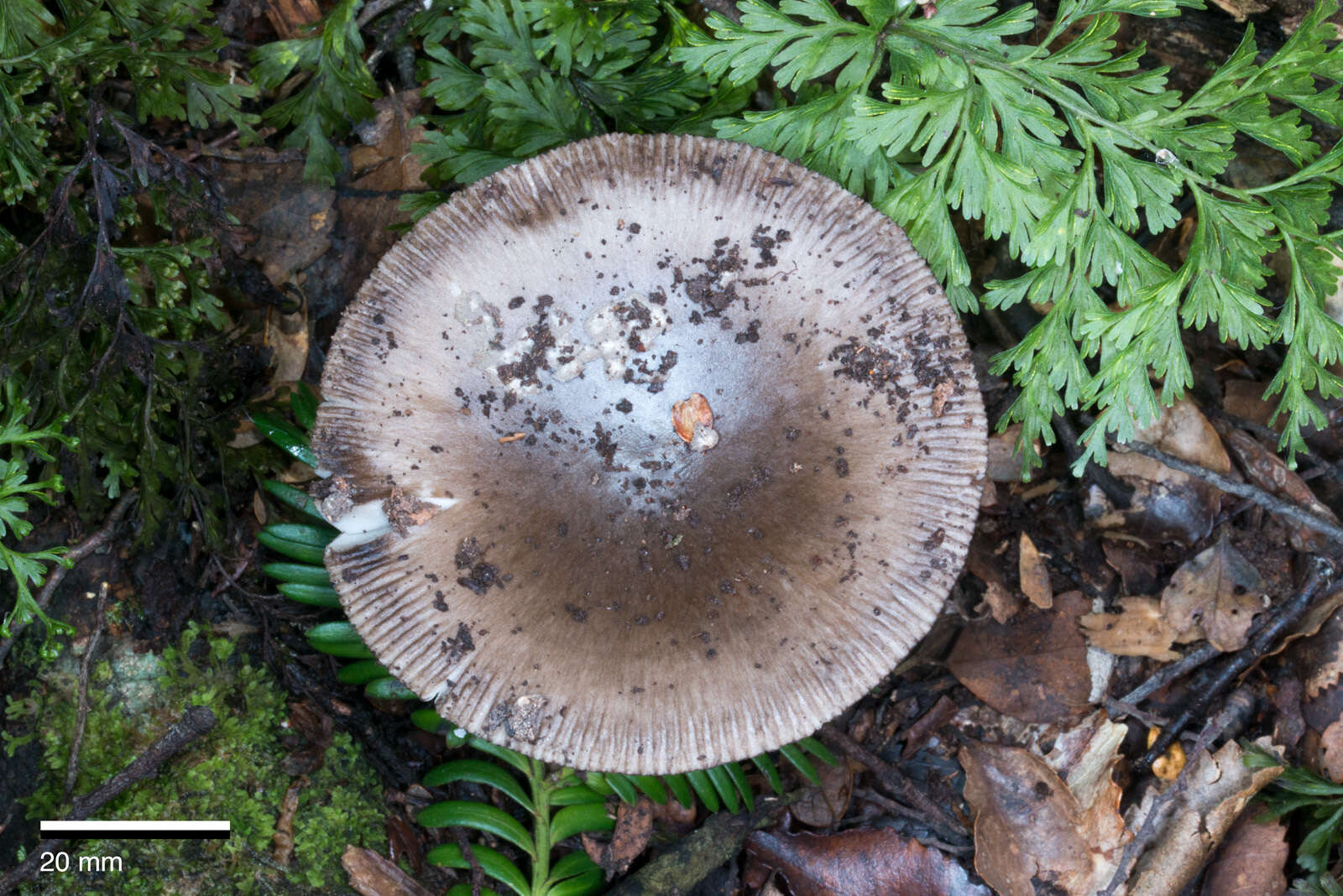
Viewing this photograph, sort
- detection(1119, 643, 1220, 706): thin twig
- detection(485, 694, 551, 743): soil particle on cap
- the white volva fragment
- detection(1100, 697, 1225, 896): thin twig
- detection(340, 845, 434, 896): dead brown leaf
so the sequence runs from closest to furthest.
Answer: detection(485, 694, 551, 743): soil particle on cap < the white volva fragment < detection(340, 845, 434, 896): dead brown leaf < detection(1100, 697, 1225, 896): thin twig < detection(1119, 643, 1220, 706): thin twig

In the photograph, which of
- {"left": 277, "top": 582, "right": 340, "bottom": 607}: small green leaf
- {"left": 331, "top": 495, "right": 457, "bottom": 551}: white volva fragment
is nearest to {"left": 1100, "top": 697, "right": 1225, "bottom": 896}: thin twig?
{"left": 331, "top": 495, "right": 457, "bottom": 551}: white volva fragment

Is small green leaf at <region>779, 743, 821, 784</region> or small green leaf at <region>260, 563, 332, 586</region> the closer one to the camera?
small green leaf at <region>260, 563, 332, 586</region>

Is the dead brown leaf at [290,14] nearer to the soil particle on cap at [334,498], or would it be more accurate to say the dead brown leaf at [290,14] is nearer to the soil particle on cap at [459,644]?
the soil particle on cap at [334,498]

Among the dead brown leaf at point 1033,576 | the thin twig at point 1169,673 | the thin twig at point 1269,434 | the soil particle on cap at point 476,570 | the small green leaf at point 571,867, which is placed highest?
the thin twig at point 1269,434

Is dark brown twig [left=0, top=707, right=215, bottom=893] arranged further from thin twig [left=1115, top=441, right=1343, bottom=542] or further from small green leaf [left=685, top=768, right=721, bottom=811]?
thin twig [left=1115, top=441, right=1343, bottom=542]

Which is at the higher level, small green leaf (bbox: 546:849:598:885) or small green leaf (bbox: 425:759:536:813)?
small green leaf (bbox: 425:759:536:813)

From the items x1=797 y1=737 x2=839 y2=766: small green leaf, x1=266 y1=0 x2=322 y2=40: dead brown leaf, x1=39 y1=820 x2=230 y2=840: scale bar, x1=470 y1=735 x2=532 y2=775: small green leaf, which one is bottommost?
x1=39 y1=820 x2=230 y2=840: scale bar

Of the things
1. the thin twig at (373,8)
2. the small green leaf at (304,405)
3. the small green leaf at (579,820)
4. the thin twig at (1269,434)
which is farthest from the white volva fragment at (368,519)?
the thin twig at (1269,434)
